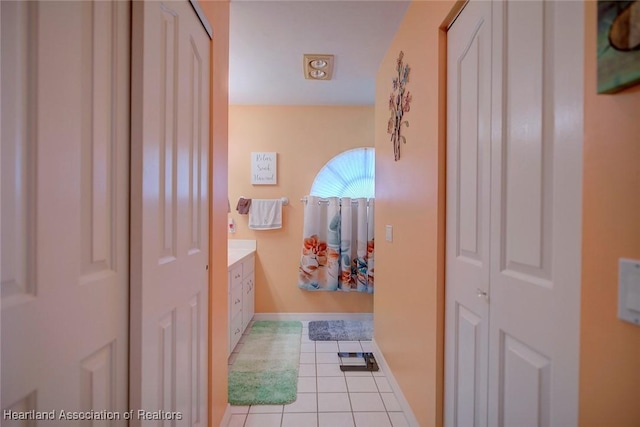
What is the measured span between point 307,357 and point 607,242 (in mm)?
2276

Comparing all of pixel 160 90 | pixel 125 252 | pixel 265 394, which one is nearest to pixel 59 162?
pixel 125 252

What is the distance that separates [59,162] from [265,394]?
1.84 meters

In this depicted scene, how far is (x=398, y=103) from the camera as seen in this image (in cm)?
177

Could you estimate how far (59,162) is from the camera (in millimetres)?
577

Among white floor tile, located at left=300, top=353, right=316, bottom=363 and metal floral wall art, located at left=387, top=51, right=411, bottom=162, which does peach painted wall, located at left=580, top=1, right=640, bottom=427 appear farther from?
white floor tile, located at left=300, top=353, right=316, bottom=363

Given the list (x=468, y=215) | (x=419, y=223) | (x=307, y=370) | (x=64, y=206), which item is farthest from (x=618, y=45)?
(x=307, y=370)

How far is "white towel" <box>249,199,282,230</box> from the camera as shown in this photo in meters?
3.11

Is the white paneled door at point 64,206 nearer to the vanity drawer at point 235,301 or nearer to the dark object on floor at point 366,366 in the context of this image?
the vanity drawer at point 235,301

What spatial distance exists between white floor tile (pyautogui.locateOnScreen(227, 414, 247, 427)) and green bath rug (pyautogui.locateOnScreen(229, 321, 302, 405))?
98 mm

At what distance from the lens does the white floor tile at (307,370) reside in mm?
2062

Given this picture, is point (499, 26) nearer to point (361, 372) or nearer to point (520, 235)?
point (520, 235)

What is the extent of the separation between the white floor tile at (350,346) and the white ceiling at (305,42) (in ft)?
8.45

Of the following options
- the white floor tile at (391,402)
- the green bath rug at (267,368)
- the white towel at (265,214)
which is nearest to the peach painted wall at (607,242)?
the white floor tile at (391,402)

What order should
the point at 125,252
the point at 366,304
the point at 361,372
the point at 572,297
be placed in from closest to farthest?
1. the point at 572,297
2. the point at 125,252
3. the point at 361,372
4. the point at 366,304
